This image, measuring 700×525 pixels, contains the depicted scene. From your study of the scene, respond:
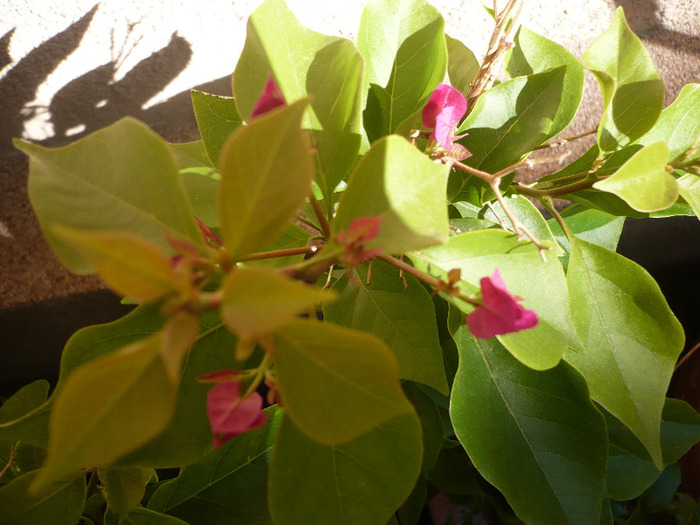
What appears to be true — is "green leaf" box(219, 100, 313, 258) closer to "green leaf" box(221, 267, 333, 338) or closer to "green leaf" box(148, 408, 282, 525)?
"green leaf" box(221, 267, 333, 338)

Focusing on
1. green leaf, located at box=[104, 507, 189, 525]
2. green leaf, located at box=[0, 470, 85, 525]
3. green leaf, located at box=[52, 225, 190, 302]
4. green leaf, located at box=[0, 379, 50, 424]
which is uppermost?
green leaf, located at box=[52, 225, 190, 302]

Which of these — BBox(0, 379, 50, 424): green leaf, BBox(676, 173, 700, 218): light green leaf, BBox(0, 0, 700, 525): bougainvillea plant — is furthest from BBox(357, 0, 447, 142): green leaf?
BBox(0, 379, 50, 424): green leaf

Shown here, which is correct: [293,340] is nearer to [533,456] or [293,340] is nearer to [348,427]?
Result: [348,427]

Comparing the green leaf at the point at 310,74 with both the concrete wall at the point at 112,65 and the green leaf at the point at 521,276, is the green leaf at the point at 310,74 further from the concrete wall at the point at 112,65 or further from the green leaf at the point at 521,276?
the concrete wall at the point at 112,65

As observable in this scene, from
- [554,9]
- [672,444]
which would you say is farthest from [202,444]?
[554,9]

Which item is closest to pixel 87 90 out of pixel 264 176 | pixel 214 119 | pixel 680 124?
pixel 214 119

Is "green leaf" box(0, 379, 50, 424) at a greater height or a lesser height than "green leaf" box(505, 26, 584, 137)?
lesser

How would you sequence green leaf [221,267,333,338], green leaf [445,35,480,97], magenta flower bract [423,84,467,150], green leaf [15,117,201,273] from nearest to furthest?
1. green leaf [221,267,333,338]
2. green leaf [15,117,201,273]
3. magenta flower bract [423,84,467,150]
4. green leaf [445,35,480,97]

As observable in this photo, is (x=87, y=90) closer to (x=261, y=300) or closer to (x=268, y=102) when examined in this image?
(x=268, y=102)
